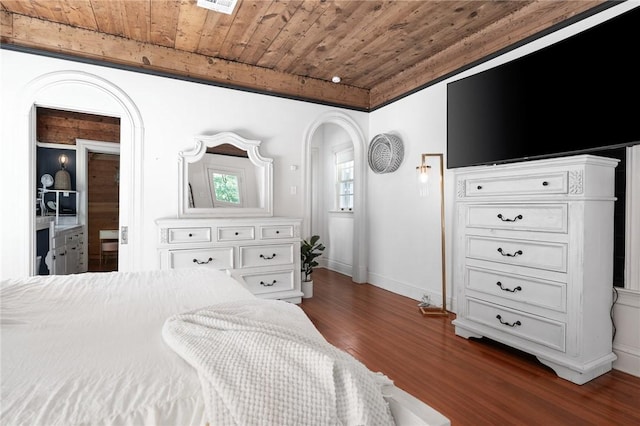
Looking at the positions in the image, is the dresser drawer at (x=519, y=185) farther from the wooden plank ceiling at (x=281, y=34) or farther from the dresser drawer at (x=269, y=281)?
the dresser drawer at (x=269, y=281)

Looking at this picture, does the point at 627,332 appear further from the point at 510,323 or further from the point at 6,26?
the point at 6,26

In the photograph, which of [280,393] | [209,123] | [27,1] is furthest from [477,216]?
[27,1]

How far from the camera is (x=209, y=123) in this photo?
363 centimetres

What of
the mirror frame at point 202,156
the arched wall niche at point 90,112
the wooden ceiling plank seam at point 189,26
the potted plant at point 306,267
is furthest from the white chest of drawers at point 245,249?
the wooden ceiling plank seam at point 189,26

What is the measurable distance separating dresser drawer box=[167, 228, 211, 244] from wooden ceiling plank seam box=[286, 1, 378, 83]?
210 cm

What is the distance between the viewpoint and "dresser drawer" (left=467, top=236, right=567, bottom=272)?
83.7 inches

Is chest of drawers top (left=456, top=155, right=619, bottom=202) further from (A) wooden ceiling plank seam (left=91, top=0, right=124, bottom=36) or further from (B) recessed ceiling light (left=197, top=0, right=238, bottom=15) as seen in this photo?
(A) wooden ceiling plank seam (left=91, top=0, right=124, bottom=36)

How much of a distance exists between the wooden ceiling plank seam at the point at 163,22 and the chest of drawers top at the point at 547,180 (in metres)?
2.79

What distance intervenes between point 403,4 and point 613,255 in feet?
7.77

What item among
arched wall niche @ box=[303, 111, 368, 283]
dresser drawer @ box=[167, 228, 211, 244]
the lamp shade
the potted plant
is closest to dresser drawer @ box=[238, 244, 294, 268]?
the potted plant

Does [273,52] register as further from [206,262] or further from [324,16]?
[206,262]

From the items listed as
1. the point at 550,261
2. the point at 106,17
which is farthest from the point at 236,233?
the point at 550,261

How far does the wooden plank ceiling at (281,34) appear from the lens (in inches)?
104

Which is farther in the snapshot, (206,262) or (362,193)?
(362,193)
